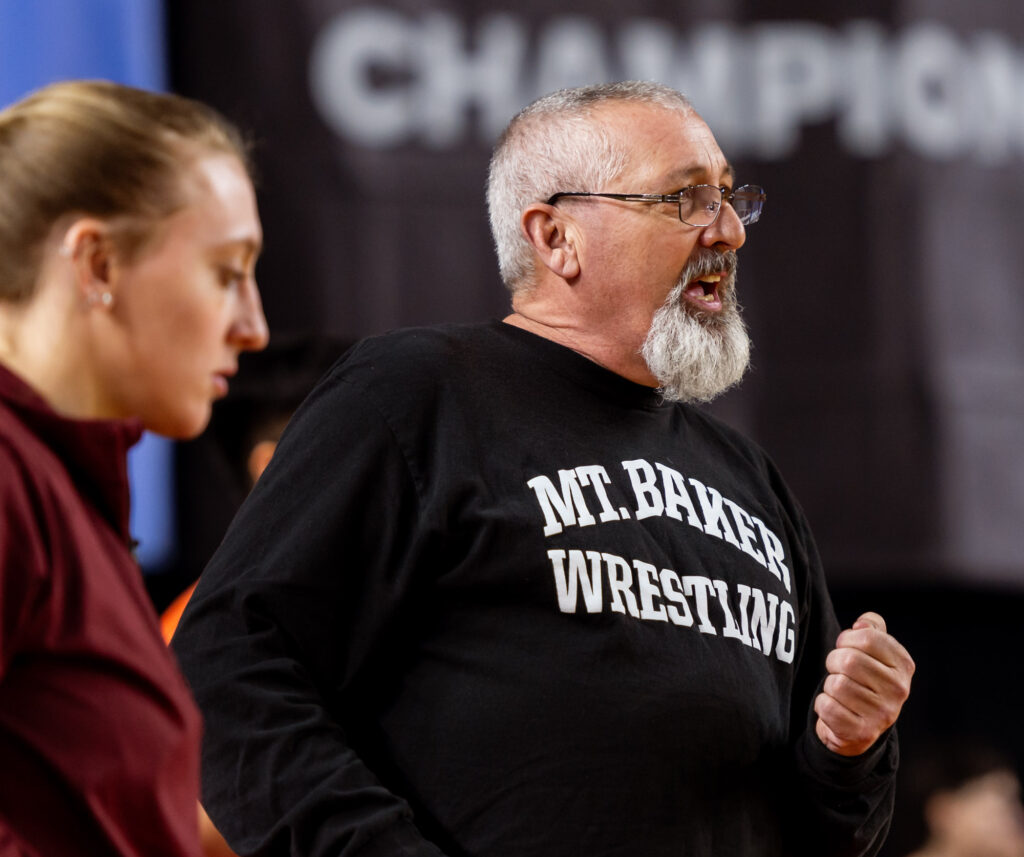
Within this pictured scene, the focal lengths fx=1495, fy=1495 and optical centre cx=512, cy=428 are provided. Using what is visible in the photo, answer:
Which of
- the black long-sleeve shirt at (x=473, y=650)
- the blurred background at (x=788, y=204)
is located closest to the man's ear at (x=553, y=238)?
the black long-sleeve shirt at (x=473, y=650)

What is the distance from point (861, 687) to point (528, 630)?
0.45 meters

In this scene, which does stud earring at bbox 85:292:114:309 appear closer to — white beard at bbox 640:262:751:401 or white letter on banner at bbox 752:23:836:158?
white beard at bbox 640:262:751:401

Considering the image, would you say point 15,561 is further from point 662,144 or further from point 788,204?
point 788,204

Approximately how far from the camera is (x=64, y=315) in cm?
121

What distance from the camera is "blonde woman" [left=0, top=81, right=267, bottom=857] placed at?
1122 mm

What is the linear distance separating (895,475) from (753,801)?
215cm

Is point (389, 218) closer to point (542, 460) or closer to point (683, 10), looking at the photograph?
point (683, 10)

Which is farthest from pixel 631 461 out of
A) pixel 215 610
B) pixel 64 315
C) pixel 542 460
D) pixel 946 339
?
pixel 946 339

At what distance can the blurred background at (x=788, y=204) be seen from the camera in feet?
12.3

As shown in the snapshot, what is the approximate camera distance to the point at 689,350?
211 cm

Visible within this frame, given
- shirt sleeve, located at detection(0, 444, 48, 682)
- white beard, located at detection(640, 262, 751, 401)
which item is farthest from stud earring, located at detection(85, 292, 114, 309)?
white beard, located at detection(640, 262, 751, 401)

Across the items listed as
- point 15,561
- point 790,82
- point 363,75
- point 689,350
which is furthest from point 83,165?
point 790,82

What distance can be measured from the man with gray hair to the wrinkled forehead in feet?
0.16

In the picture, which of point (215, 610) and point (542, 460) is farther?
point (542, 460)
